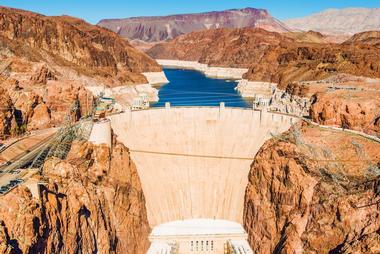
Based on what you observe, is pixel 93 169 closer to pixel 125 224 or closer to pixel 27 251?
pixel 125 224

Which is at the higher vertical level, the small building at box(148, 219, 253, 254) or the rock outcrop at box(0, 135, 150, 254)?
the rock outcrop at box(0, 135, 150, 254)

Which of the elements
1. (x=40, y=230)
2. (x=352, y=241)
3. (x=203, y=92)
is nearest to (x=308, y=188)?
(x=352, y=241)

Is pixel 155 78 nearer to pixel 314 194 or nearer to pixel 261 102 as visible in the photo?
pixel 261 102

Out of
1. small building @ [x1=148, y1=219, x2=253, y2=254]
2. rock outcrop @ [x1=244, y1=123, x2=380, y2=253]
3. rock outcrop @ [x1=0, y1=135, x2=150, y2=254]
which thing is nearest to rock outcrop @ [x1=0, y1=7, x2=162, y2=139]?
rock outcrop @ [x1=0, y1=135, x2=150, y2=254]

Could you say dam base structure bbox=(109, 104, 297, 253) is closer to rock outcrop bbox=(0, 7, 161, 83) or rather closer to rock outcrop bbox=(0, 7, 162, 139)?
rock outcrop bbox=(0, 7, 162, 139)

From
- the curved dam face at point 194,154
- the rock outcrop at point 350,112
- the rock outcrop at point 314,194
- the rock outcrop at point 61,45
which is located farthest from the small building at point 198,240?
the rock outcrop at point 61,45
